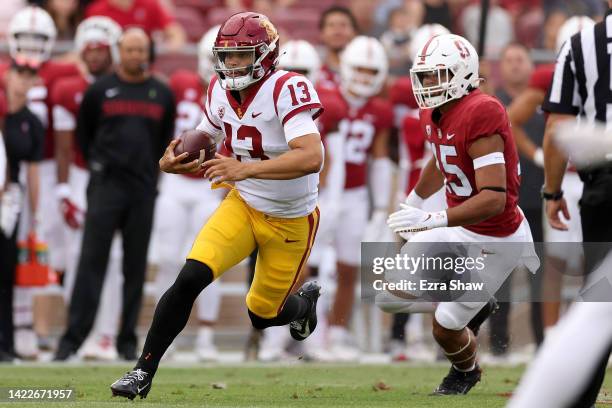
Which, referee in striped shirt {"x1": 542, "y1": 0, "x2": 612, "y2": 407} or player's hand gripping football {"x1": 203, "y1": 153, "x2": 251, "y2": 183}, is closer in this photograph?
referee in striped shirt {"x1": 542, "y1": 0, "x2": 612, "y2": 407}

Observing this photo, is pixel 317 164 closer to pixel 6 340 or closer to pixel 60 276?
pixel 6 340

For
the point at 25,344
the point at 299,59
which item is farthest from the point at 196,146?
the point at 25,344

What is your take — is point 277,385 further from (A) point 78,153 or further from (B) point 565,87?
(A) point 78,153

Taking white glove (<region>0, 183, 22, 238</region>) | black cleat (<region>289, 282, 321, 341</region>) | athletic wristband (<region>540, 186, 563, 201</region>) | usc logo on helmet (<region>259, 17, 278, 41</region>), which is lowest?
black cleat (<region>289, 282, 321, 341</region>)

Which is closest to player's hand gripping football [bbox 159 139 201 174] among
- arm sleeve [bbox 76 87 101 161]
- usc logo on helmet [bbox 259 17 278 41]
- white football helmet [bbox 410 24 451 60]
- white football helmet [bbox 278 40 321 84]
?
usc logo on helmet [bbox 259 17 278 41]

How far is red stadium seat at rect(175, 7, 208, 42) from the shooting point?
12547 mm

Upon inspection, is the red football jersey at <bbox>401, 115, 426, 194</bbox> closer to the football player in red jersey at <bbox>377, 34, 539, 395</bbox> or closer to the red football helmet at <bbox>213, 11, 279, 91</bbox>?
the football player in red jersey at <bbox>377, 34, 539, 395</bbox>

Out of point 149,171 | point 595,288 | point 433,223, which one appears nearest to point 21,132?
point 149,171

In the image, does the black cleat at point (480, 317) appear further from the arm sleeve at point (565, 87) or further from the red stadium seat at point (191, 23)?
the red stadium seat at point (191, 23)

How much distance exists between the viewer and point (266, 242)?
6250 mm

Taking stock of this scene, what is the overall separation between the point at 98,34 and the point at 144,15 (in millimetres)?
1674

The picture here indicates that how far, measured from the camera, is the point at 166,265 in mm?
9570

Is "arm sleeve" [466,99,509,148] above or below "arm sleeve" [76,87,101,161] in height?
above

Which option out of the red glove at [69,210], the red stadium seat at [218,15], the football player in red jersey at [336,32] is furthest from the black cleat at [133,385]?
the red stadium seat at [218,15]
